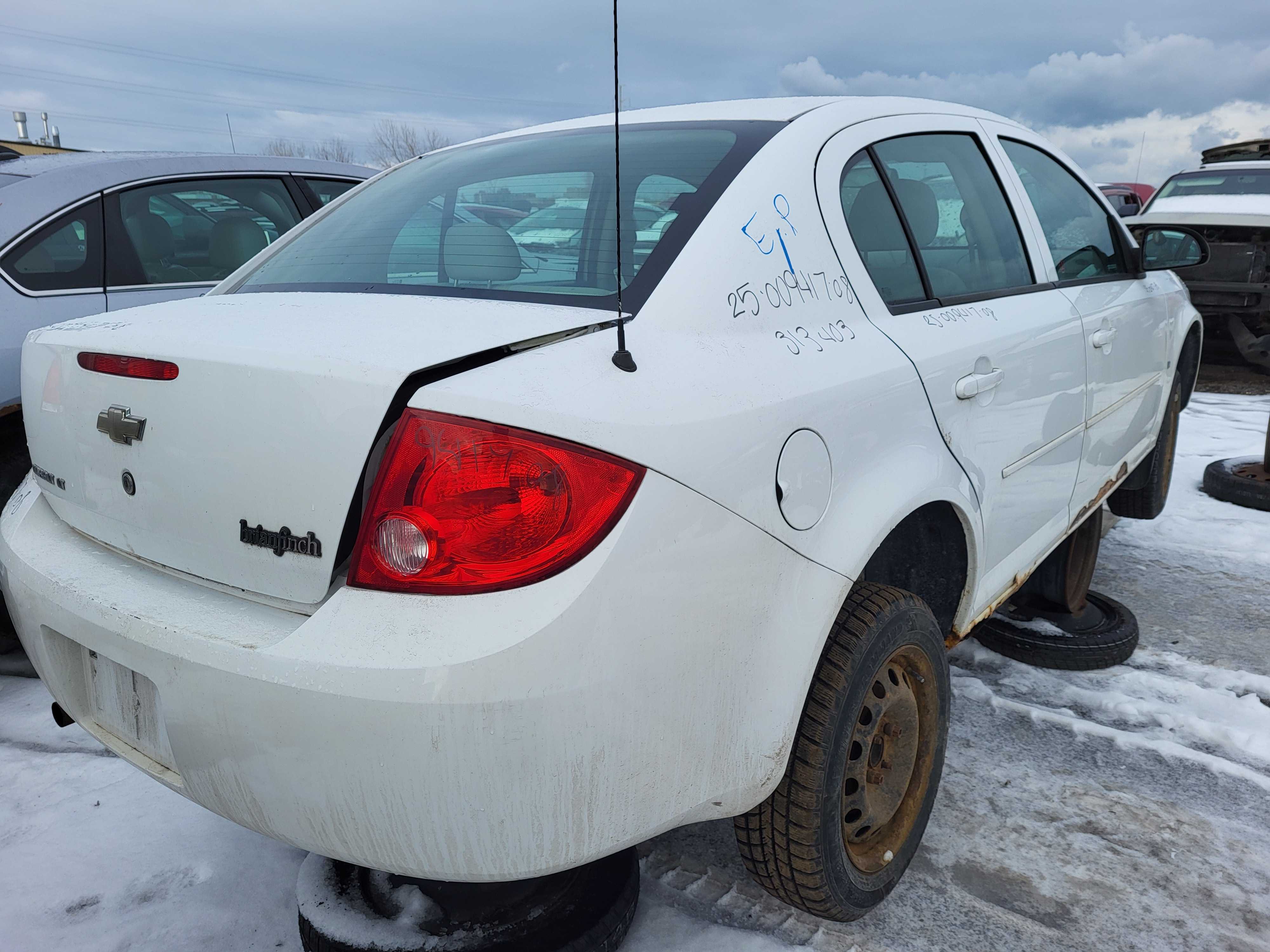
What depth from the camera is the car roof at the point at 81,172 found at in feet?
10.6

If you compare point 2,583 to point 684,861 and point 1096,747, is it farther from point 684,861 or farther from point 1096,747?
point 1096,747

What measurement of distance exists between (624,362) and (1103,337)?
197cm

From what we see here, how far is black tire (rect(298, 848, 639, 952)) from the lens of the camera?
64.7 inches

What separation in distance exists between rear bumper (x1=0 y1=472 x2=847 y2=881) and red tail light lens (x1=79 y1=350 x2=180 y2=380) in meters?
0.35

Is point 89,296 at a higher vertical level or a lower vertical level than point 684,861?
higher

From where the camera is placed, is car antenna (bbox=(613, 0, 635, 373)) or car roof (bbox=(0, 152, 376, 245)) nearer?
car antenna (bbox=(613, 0, 635, 373))

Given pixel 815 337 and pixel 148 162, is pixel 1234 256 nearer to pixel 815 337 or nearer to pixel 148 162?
pixel 815 337

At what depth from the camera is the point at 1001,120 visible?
2.77 meters

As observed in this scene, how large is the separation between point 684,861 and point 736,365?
4.10 ft

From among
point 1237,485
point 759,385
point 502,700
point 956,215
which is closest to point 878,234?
point 956,215

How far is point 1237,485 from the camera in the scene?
4.73 metres

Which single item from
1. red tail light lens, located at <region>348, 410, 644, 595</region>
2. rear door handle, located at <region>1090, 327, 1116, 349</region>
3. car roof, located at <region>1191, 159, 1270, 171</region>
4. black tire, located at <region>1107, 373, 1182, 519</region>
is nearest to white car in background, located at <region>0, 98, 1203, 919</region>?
red tail light lens, located at <region>348, 410, 644, 595</region>

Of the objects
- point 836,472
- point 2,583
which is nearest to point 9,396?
point 2,583

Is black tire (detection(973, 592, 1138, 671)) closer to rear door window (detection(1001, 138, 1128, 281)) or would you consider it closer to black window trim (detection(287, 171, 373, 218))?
rear door window (detection(1001, 138, 1128, 281))
